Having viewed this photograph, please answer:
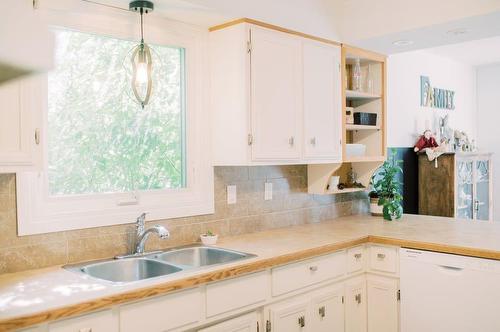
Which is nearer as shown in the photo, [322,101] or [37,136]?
[37,136]

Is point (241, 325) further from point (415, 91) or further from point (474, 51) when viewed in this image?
point (474, 51)

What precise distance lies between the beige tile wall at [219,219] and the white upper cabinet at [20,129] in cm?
27

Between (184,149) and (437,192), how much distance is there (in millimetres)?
2991

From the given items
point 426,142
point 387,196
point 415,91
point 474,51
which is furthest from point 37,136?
point 474,51

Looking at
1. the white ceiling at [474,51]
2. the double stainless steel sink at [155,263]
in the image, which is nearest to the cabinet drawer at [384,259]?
the double stainless steel sink at [155,263]

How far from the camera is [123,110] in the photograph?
2596 millimetres

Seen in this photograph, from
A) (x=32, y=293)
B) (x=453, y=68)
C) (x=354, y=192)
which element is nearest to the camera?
(x=32, y=293)

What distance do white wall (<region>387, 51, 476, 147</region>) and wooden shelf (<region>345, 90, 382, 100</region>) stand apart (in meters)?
0.82

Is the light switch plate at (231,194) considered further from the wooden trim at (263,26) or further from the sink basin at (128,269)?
the wooden trim at (263,26)

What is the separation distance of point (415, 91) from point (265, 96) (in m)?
2.72

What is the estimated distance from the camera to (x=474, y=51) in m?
5.37

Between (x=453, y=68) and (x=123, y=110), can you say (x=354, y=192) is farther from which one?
(x=453, y=68)

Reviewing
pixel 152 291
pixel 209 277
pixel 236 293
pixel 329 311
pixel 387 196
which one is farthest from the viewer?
A: pixel 387 196

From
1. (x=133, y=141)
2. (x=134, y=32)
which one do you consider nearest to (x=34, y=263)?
(x=133, y=141)
